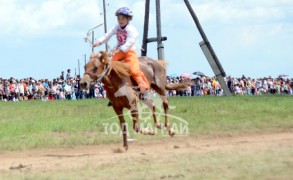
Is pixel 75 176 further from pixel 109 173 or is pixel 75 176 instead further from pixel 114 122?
pixel 114 122

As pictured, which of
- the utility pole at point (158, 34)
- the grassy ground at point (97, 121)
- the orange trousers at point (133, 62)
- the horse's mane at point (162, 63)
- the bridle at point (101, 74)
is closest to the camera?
the bridle at point (101, 74)

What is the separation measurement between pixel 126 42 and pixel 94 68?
3.88 ft

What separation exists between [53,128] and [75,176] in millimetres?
8619

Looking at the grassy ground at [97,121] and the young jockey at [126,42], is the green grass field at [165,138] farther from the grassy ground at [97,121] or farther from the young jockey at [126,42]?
the young jockey at [126,42]

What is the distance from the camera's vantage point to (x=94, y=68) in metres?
12.9

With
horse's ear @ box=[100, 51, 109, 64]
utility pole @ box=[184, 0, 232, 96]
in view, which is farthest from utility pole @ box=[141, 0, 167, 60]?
horse's ear @ box=[100, 51, 109, 64]

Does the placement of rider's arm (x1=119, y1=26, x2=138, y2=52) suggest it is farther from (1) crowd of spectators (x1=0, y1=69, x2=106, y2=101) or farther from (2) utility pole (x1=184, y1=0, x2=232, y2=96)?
(2) utility pole (x1=184, y1=0, x2=232, y2=96)

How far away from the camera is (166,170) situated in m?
9.85

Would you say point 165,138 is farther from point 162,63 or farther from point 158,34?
point 158,34

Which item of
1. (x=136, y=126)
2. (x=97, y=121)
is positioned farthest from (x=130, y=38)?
(x=97, y=121)

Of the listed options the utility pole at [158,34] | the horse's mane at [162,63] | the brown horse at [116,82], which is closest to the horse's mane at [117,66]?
the brown horse at [116,82]

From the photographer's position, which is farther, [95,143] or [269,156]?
[95,143]

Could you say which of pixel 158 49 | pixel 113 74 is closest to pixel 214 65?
pixel 158 49

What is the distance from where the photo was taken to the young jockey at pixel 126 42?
44.5ft
